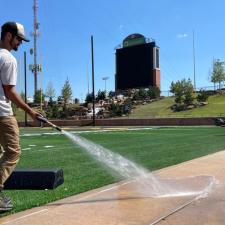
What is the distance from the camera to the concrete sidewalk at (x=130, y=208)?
5.88 m

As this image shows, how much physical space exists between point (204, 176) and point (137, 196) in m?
2.52

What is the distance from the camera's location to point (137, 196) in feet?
24.3

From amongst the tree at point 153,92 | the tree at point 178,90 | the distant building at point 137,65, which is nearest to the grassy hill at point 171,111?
the tree at point 178,90

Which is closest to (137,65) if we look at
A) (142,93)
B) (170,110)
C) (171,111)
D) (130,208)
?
(142,93)

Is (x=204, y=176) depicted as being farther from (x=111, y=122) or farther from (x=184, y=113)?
(x=184, y=113)

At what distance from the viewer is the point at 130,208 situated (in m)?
6.57

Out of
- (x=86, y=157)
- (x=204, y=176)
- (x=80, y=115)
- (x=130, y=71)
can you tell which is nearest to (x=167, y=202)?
(x=204, y=176)

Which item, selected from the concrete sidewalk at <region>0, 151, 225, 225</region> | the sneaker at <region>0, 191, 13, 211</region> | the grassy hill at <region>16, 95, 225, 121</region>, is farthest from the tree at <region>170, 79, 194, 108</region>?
the sneaker at <region>0, 191, 13, 211</region>

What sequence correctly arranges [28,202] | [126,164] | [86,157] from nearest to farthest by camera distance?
[28,202], [126,164], [86,157]

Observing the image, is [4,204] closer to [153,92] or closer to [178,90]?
[178,90]

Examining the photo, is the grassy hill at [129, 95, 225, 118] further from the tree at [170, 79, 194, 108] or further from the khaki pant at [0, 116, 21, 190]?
the khaki pant at [0, 116, 21, 190]

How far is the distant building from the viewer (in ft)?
282

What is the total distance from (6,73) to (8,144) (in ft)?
2.68

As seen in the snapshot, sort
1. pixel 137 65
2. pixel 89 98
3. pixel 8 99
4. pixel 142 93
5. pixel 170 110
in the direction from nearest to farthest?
pixel 8 99
pixel 170 110
pixel 137 65
pixel 89 98
pixel 142 93
